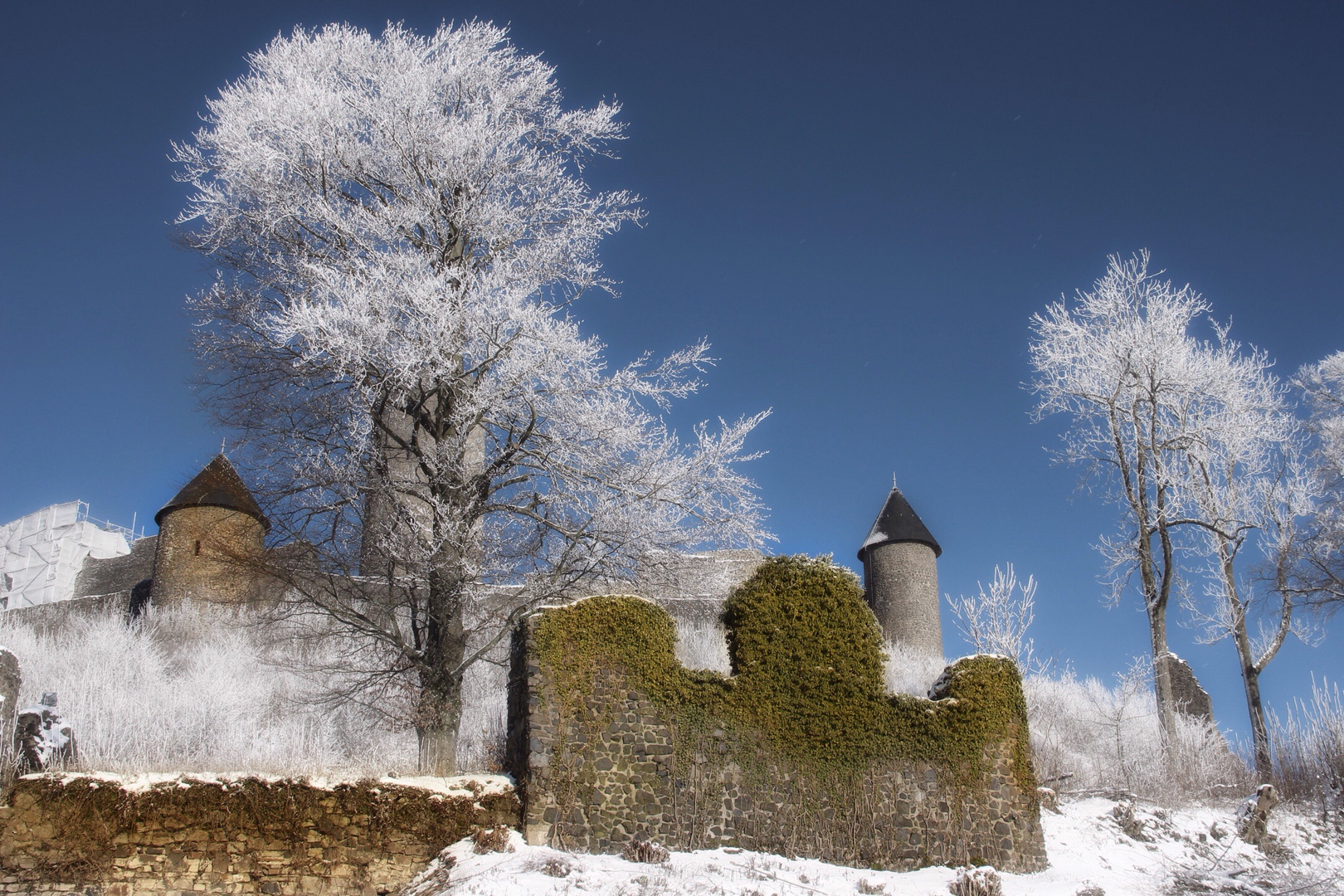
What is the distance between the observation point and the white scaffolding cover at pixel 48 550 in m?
42.1

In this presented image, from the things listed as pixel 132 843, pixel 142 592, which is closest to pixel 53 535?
pixel 142 592

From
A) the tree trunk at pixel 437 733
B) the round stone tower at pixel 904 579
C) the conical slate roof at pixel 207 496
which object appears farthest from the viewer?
the round stone tower at pixel 904 579

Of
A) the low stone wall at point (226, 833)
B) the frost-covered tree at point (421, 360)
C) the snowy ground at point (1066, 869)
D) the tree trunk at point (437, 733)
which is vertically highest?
the frost-covered tree at point (421, 360)

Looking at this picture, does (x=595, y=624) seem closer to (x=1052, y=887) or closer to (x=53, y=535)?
(x=1052, y=887)

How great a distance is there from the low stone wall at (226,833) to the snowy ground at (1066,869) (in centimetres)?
37

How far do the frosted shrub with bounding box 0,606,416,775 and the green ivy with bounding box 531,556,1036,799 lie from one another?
2.33 metres

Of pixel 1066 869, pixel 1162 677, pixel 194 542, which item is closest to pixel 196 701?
pixel 194 542

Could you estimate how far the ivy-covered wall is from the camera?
29.0 feet

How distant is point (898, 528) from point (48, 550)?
119 feet

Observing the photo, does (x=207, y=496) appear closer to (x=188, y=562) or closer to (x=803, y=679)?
(x=188, y=562)

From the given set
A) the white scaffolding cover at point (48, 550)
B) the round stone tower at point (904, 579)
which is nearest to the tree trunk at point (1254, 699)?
the round stone tower at point (904, 579)

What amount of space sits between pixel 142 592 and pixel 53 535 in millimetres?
24875

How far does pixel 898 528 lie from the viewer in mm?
27828

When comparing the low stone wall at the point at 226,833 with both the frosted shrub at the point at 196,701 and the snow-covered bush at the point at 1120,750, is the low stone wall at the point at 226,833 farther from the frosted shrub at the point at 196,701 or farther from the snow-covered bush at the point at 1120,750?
the snow-covered bush at the point at 1120,750
